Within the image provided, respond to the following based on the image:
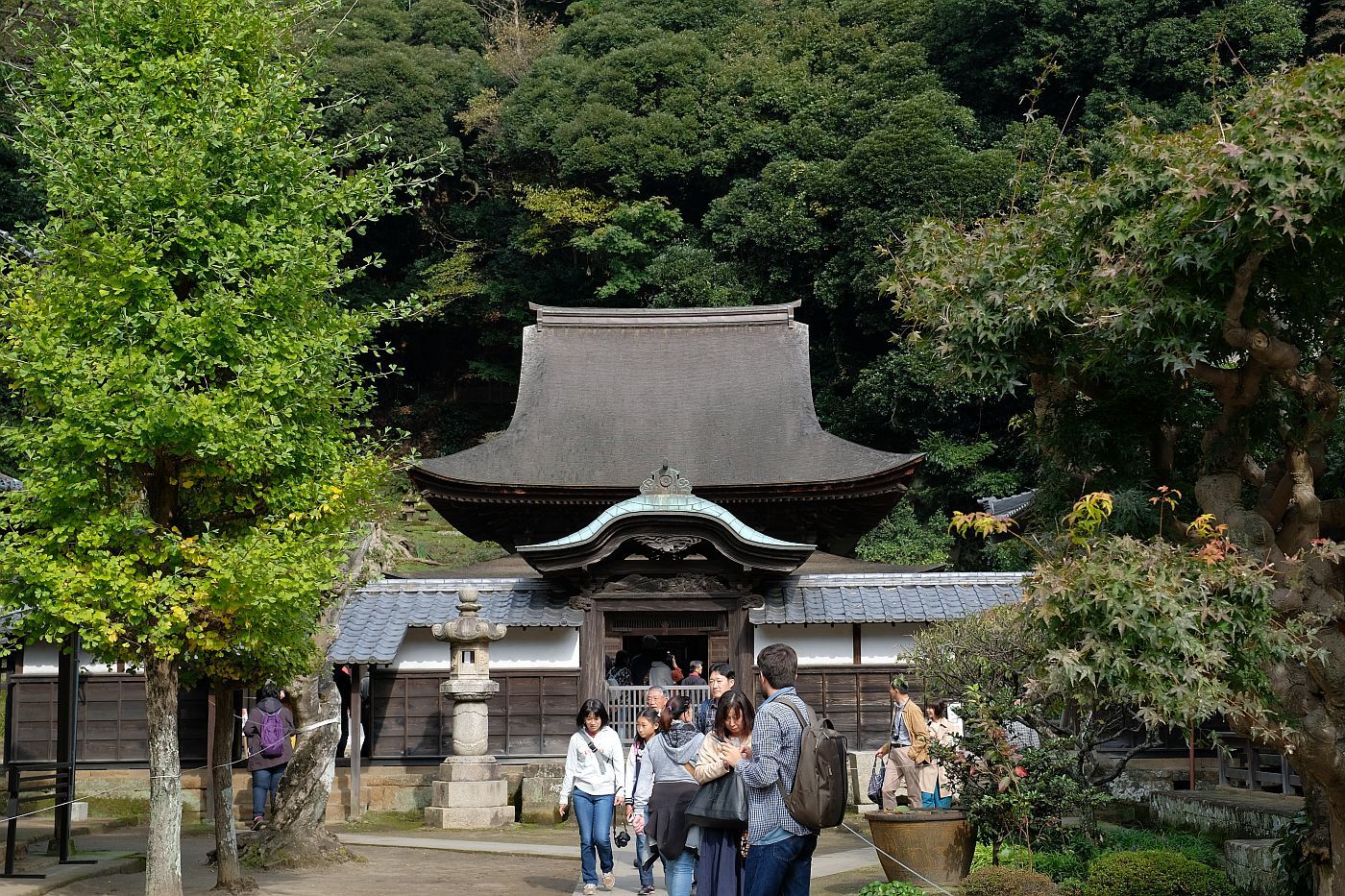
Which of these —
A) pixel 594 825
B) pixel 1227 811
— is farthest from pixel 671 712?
pixel 1227 811

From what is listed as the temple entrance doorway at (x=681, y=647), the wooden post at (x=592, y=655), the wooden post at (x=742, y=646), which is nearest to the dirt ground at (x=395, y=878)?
the wooden post at (x=592, y=655)

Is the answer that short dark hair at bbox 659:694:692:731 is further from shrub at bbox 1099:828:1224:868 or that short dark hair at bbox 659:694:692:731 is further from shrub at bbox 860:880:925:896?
shrub at bbox 1099:828:1224:868

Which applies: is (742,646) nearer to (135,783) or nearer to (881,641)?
(881,641)

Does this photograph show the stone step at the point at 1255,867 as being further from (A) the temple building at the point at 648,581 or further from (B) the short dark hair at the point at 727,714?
(A) the temple building at the point at 648,581

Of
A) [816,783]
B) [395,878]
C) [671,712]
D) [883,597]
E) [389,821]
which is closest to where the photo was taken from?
[816,783]

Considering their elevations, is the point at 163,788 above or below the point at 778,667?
below

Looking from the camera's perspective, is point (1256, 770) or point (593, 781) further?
point (1256, 770)

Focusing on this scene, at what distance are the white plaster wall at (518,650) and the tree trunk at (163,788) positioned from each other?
7.37 metres

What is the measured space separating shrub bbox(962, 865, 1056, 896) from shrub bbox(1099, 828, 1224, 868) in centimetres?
137

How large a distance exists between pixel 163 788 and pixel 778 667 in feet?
15.5

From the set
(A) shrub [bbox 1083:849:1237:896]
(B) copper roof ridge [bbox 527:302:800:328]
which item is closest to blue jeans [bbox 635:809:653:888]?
(A) shrub [bbox 1083:849:1237:896]

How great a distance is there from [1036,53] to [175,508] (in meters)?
30.2

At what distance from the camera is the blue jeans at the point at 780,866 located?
6.29m

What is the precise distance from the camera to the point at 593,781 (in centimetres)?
922
